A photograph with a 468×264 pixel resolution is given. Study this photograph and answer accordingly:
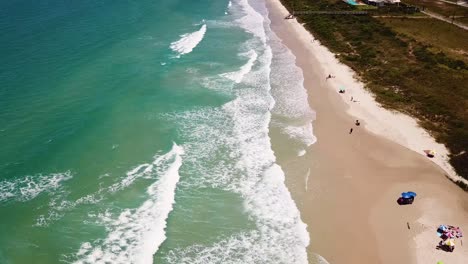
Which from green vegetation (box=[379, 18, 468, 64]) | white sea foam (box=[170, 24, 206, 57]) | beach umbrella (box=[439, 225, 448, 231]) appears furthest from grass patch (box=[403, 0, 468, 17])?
beach umbrella (box=[439, 225, 448, 231])

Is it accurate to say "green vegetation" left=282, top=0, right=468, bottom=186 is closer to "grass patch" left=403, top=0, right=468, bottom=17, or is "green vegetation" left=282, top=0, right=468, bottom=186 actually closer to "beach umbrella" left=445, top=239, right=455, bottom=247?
"beach umbrella" left=445, top=239, right=455, bottom=247

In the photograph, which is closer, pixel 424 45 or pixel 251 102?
pixel 251 102

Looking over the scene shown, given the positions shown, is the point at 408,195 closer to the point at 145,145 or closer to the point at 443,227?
the point at 443,227

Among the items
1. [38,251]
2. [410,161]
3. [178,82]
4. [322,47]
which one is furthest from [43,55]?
[410,161]

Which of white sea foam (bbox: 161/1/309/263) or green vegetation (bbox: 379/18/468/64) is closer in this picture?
white sea foam (bbox: 161/1/309/263)

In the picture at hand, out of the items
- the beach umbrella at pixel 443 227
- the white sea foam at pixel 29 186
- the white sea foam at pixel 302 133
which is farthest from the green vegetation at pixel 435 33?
the white sea foam at pixel 29 186

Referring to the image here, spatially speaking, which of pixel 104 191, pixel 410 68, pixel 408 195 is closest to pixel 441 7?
pixel 410 68

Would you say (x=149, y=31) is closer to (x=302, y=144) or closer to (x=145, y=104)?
(x=145, y=104)
